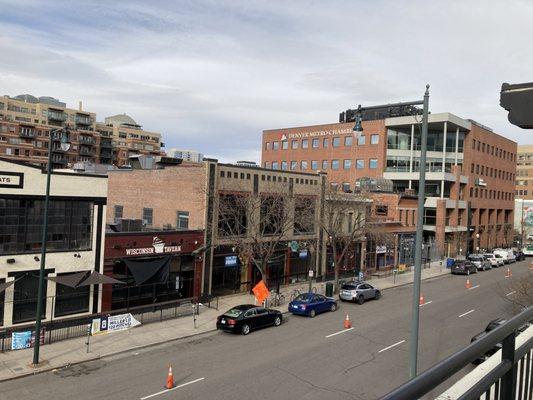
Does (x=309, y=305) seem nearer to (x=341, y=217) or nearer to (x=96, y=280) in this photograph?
(x=96, y=280)

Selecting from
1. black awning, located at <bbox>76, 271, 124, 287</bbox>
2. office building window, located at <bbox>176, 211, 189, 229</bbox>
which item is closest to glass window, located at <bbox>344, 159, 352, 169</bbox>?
office building window, located at <bbox>176, 211, 189, 229</bbox>

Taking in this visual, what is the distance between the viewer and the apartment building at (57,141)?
101 meters

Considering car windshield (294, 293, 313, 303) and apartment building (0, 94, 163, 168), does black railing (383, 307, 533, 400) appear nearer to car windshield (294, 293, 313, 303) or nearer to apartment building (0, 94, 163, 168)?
car windshield (294, 293, 313, 303)

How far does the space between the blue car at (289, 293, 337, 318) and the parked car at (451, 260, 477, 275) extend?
2841 cm

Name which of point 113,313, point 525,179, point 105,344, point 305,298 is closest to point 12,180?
point 113,313

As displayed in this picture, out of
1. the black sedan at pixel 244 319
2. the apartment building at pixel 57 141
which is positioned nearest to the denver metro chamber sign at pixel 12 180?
the black sedan at pixel 244 319

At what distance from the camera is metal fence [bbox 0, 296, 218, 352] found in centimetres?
2338

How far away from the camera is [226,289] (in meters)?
36.2

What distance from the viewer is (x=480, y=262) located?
6041 cm

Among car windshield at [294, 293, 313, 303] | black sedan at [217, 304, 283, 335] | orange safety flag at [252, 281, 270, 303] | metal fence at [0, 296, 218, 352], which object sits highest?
orange safety flag at [252, 281, 270, 303]

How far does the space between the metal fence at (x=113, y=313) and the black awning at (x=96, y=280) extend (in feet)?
6.65

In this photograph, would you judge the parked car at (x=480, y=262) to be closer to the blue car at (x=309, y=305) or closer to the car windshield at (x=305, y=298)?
the blue car at (x=309, y=305)

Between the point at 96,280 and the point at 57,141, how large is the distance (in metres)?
84.5

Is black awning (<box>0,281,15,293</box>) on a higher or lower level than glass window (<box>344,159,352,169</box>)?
lower
